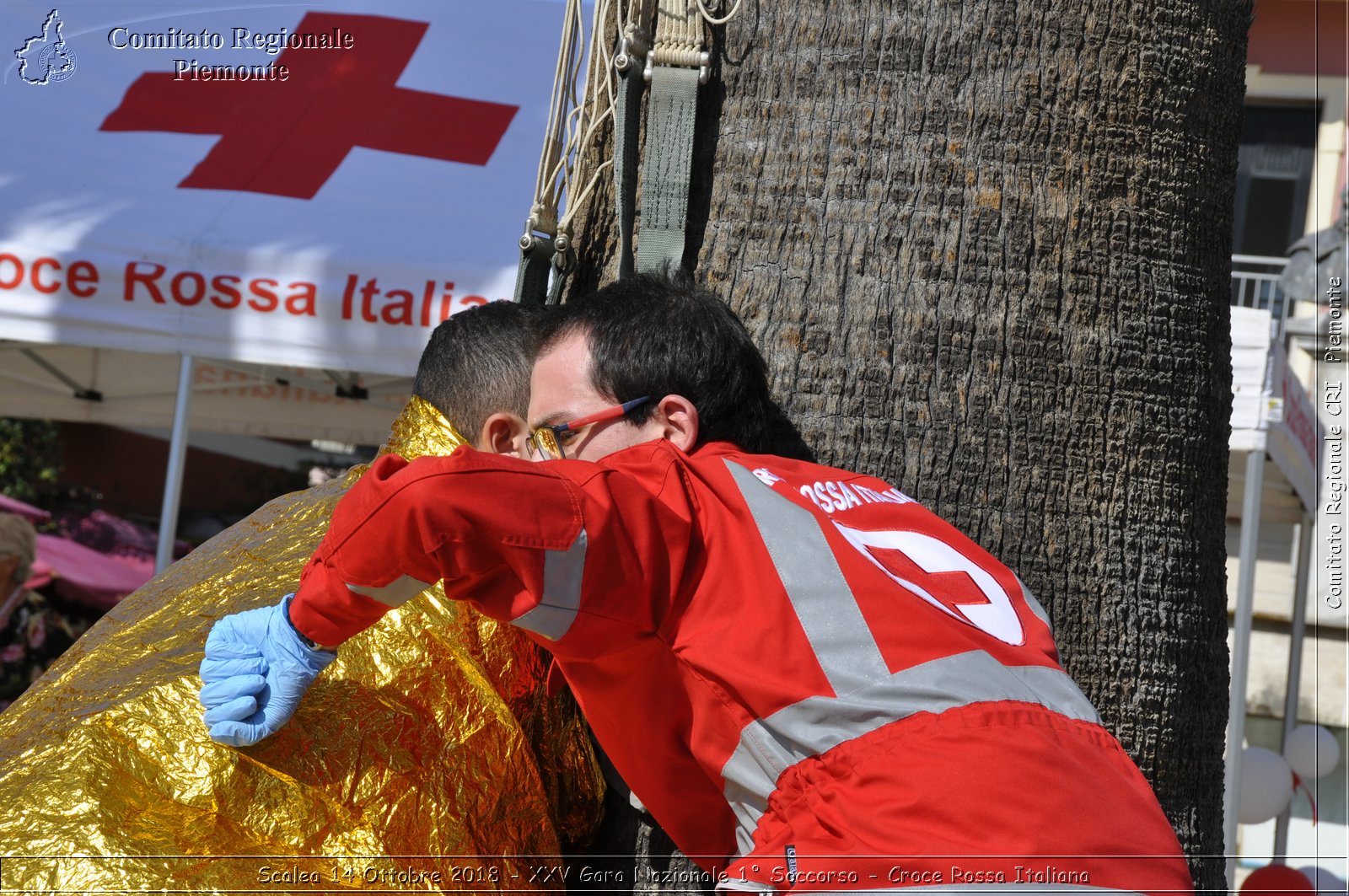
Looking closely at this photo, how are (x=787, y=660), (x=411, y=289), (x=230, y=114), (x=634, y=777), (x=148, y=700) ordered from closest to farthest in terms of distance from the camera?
(x=787, y=660) → (x=148, y=700) → (x=634, y=777) → (x=411, y=289) → (x=230, y=114)

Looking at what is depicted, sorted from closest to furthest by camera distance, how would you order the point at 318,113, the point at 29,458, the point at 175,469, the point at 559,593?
the point at 559,593 → the point at 175,469 → the point at 318,113 → the point at 29,458

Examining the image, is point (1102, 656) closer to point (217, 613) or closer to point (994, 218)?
point (994, 218)

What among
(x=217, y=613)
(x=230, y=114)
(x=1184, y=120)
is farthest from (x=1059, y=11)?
(x=230, y=114)

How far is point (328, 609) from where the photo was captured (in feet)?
4.03

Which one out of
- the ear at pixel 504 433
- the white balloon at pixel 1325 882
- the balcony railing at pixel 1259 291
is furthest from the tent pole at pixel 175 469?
the balcony railing at pixel 1259 291

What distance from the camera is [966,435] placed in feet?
4.97

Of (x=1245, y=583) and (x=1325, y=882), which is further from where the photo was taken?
(x=1325, y=882)

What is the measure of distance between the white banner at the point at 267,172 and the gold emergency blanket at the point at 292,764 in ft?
7.97

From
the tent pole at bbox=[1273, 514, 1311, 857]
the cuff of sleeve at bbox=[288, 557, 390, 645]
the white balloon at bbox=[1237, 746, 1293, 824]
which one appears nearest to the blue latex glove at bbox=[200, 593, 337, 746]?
the cuff of sleeve at bbox=[288, 557, 390, 645]

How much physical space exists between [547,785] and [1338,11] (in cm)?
1195

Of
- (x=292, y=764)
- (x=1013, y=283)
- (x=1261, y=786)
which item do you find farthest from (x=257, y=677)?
(x=1261, y=786)

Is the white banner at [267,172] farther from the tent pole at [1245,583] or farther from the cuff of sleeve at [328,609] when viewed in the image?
Result: the tent pole at [1245,583]

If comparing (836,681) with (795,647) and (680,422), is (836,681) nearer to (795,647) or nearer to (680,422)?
(795,647)

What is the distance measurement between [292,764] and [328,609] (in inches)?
7.7
